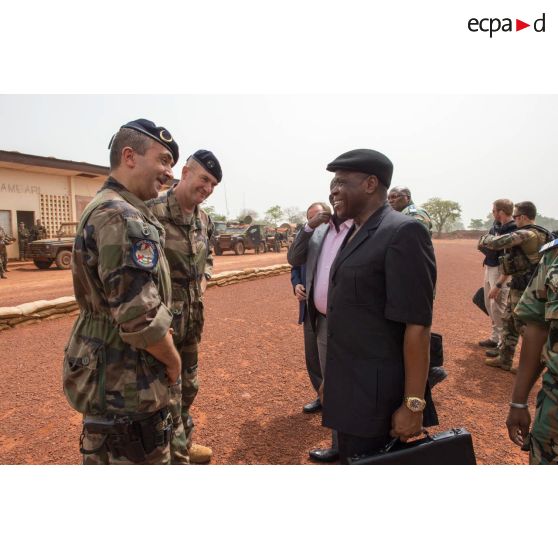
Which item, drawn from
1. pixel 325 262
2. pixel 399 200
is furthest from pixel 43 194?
pixel 325 262

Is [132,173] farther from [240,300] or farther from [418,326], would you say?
[240,300]

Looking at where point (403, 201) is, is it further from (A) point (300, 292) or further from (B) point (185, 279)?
(B) point (185, 279)

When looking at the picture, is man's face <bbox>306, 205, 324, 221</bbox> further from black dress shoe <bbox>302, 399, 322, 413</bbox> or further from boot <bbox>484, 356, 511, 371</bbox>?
boot <bbox>484, 356, 511, 371</bbox>

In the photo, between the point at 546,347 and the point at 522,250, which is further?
the point at 522,250

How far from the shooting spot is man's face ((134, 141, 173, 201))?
1.69 metres

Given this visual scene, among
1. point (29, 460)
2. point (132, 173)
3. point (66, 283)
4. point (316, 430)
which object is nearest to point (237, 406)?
point (316, 430)

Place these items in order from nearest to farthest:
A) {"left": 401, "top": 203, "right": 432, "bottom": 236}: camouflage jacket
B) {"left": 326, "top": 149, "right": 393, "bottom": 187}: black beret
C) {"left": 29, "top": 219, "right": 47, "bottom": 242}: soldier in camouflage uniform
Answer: {"left": 326, "top": 149, "right": 393, "bottom": 187}: black beret, {"left": 401, "top": 203, "right": 432, "bottom": 236}: camouflage jacket, {"left": 29, "top": 219, "right": 47, "bottom": 242}: soldier in camouflage uniform

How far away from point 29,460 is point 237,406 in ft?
5.09

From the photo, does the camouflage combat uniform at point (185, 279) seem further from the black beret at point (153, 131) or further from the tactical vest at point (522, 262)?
the tactical vest at point (522, 262)

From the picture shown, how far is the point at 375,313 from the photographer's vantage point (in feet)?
5.34

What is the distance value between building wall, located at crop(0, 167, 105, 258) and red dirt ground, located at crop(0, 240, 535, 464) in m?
12.8

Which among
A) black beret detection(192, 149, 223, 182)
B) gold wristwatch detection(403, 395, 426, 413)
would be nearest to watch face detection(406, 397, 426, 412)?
gold wristwatch detection(403, 395, 426, 413)

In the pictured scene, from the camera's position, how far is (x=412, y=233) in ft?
5.10

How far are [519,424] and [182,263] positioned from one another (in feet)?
6.22
